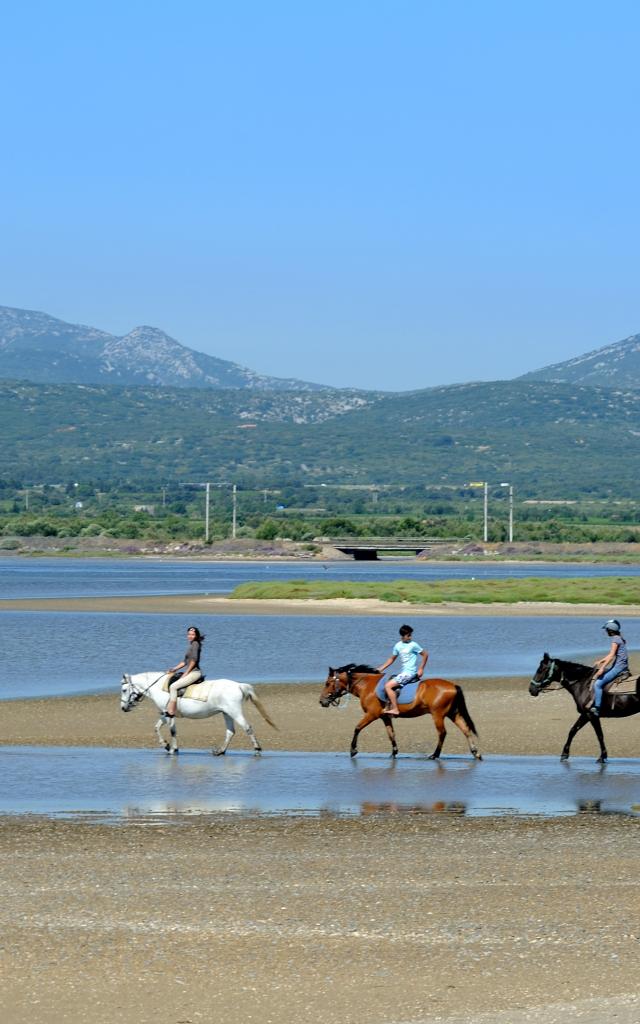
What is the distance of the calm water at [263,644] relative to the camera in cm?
3906

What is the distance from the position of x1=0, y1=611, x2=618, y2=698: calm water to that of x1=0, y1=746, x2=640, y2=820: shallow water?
1130 centimetres

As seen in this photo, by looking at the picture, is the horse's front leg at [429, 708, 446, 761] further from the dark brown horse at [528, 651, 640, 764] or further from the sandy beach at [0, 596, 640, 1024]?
the sandy beach at [0, 596, 640, 1024]

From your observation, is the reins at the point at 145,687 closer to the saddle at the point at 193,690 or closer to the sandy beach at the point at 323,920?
the saddle at the point at 193,690

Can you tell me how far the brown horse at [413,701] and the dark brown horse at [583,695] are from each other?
3.53 feet

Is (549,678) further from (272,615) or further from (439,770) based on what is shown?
(272,615)

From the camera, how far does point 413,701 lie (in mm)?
23469

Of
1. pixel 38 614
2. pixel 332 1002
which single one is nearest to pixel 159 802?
pixel 332 1002

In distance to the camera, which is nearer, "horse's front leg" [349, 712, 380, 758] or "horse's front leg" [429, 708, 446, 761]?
"horse's front leg" [429, 708, 446, 761]

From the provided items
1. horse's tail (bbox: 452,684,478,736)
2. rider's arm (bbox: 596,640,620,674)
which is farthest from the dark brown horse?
horse's tail (bbox: 452,684,478,736)

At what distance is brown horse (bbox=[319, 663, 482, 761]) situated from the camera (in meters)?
23.3

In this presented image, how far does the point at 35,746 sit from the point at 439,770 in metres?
6.34

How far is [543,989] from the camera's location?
10727 millimetres

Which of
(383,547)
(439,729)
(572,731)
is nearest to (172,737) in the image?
(439,729)

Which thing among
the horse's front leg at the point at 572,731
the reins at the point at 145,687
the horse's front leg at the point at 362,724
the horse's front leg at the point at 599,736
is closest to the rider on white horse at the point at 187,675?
the reins at the point at 145,687
